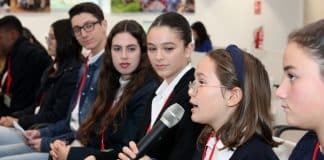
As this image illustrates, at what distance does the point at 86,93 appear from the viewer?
2877 mm

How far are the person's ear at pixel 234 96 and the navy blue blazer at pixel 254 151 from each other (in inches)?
5.2

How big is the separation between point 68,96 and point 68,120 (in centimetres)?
21

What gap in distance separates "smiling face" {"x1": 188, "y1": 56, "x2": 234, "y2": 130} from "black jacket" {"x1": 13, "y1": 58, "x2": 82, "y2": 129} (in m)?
1.62

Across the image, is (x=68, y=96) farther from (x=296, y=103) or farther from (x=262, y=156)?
(x=296, y=103)

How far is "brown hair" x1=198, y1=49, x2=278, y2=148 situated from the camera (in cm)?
161

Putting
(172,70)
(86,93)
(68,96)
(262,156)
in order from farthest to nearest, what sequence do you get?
(68,96)
(86,93)
(172,70)
(262,156)

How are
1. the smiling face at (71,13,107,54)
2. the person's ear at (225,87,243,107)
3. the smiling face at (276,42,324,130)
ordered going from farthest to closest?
the smiling face at (71,13,107,54)
the person's ear at (225,87,243,107)
the smiling face at (276,42,324,130)

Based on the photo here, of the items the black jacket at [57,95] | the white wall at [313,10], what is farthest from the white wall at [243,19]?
the black jacket at [57,95]

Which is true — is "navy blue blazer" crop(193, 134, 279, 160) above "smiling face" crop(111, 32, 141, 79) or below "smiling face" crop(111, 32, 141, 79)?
below

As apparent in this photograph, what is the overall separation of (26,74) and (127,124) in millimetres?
1855

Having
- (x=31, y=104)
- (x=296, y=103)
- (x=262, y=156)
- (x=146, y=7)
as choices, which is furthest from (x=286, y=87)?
(x=146, y=7)

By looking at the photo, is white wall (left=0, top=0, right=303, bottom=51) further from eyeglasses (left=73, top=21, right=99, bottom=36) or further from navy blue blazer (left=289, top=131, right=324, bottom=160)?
navy blue blazer (left=289, top=131, right=324, bottom=160)

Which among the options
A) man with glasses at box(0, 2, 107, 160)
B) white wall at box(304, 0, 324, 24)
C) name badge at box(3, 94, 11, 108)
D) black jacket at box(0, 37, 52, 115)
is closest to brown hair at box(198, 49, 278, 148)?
man with glasses at box(0, 2, 107, 160)

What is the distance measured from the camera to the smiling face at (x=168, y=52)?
2.08 meters
